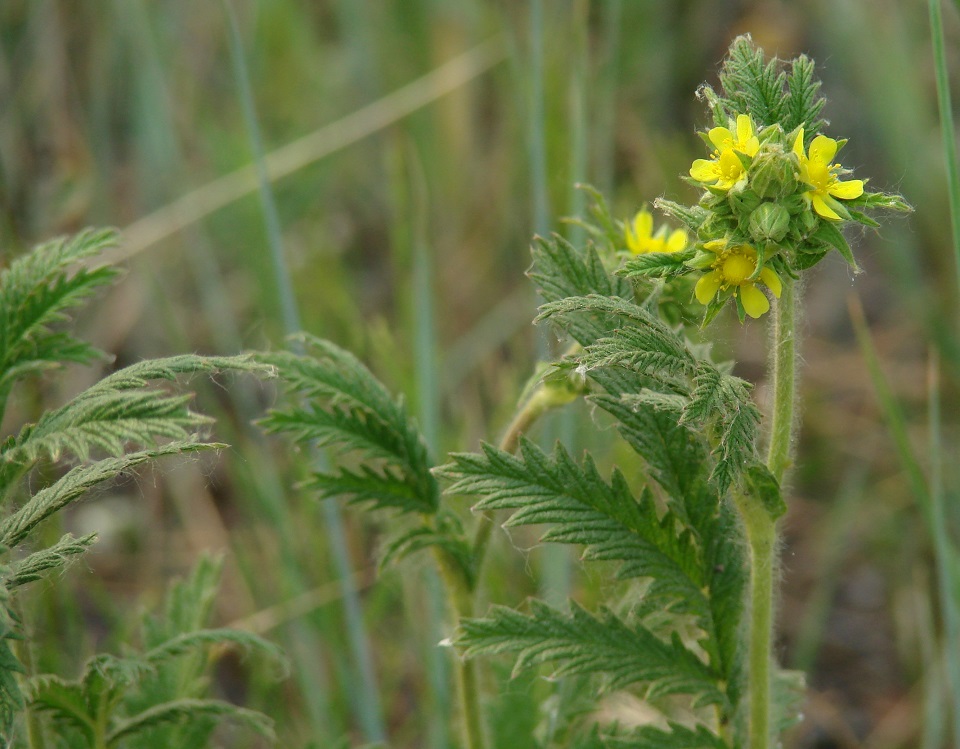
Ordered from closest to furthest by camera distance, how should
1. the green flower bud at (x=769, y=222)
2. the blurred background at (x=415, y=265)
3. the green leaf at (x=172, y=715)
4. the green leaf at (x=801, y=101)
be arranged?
the green flower bud at (x=769, y=222)
the green leaf at (x=801, y=101)
the green leaf at (x=172, y=715)
the blurred background at (x=415, y=265)

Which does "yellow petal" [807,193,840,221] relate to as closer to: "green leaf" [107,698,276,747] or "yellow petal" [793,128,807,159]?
"yellow petal" [793,128,807,159]

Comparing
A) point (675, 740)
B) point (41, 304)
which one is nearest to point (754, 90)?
point (675, 740)

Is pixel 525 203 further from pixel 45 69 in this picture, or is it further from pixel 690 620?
pixel 690 620

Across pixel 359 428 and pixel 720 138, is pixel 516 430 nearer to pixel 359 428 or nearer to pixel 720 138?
pixel 359 428

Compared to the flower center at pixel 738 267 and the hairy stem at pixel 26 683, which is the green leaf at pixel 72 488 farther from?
the flower center at pixel 738 267

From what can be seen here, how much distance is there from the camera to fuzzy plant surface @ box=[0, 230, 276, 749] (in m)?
0.91

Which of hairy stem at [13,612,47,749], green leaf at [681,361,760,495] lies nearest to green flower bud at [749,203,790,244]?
green leaf at [681,361,760,495]

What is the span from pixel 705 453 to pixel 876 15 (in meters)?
2.21

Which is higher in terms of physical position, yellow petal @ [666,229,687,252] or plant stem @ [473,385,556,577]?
yellow petal @ [666,229,687,252]

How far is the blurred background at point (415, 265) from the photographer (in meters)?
1.84

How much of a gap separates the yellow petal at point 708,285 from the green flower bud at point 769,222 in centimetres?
6

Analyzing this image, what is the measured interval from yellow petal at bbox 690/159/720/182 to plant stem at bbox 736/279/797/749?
12 cm

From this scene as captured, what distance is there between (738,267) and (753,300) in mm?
38

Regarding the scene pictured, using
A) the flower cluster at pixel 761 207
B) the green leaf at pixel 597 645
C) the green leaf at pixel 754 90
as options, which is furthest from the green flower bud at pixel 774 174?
the green leaf at pixel 597 645
